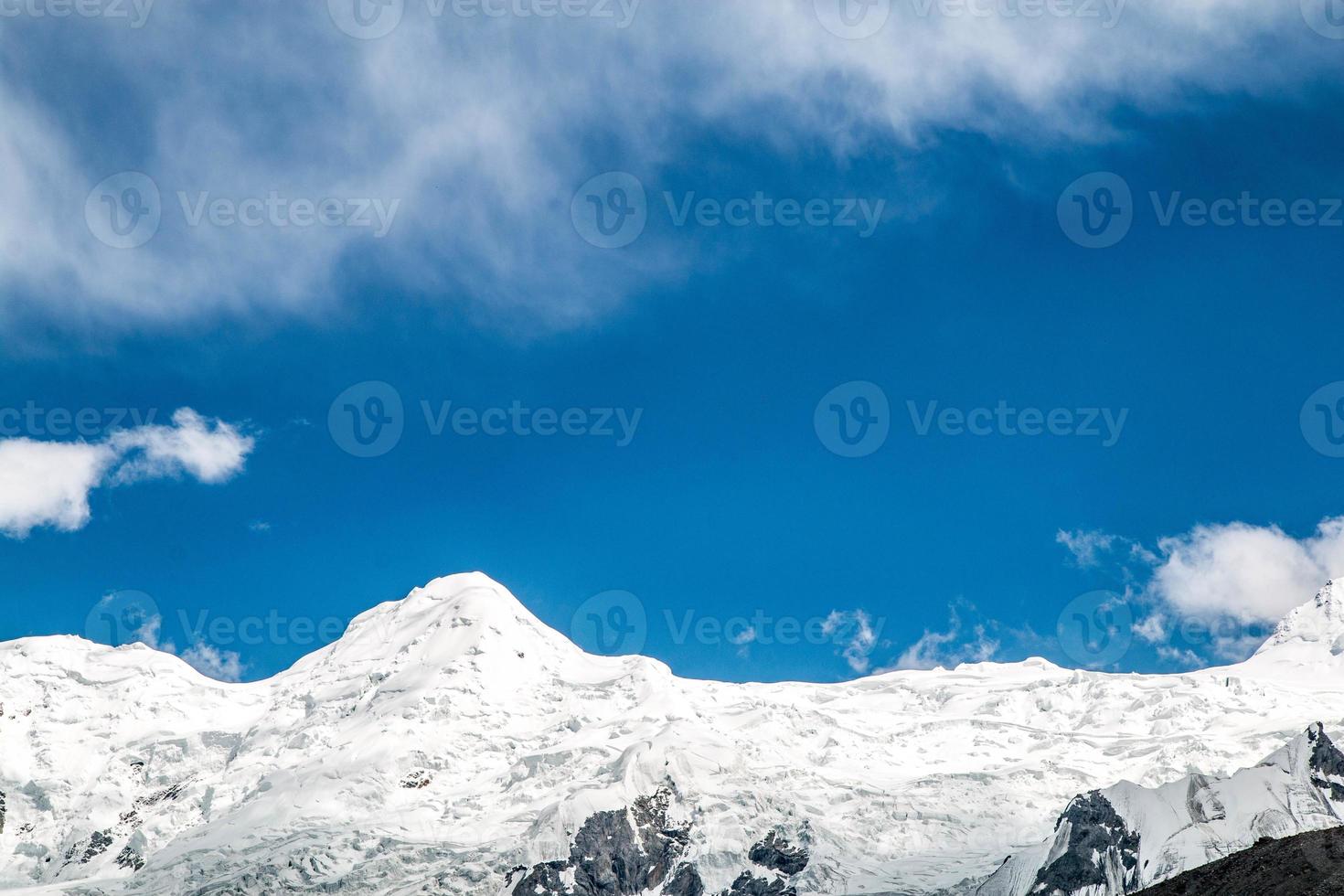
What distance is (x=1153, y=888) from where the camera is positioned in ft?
420

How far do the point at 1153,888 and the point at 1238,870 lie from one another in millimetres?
8958

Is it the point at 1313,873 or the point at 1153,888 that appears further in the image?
the point at 1153,888

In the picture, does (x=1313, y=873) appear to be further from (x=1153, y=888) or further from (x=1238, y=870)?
(x=1153, y=888)

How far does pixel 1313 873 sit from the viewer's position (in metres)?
116

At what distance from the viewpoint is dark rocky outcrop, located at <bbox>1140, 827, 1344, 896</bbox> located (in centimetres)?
11450

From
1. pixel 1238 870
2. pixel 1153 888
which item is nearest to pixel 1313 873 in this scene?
pixel 1238 870

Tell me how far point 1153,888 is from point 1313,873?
16320 millimetres

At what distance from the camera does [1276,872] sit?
11856cm

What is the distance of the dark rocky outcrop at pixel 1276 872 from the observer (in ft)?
376

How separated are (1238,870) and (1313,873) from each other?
7.49 metres
